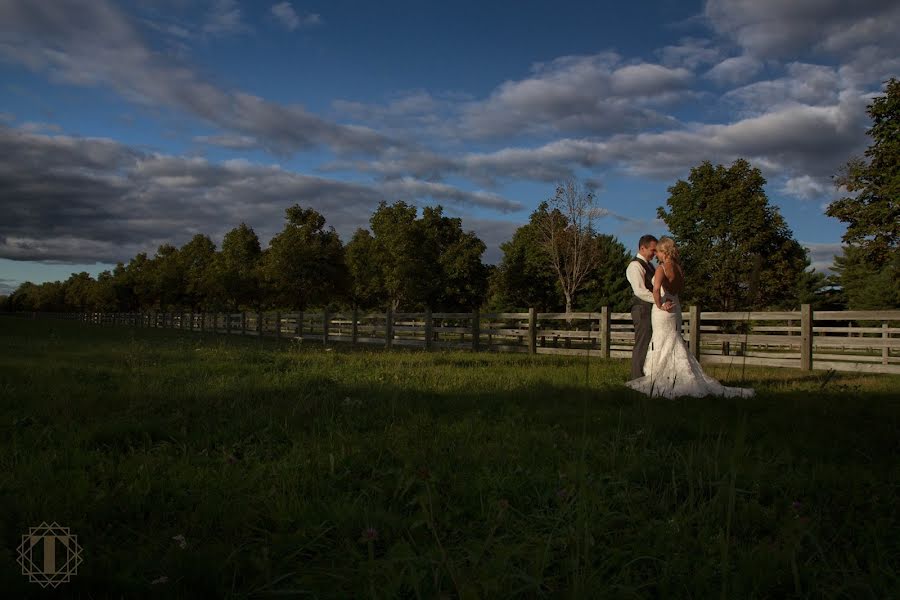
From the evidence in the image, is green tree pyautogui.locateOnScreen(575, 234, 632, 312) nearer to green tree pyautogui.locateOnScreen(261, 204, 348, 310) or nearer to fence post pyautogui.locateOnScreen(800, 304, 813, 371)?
green tree pyautogui.locateOnScreen(261, 204, 348, 310)

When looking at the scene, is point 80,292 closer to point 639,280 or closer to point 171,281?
point 171,281

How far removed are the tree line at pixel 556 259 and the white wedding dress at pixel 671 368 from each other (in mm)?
15817

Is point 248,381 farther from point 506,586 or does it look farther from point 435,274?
point 435,274

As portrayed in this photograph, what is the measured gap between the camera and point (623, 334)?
14969mm

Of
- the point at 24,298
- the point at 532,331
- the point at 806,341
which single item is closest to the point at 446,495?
the point at 806,341

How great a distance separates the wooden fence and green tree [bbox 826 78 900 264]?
2.99 m

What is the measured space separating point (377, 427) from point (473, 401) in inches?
63.8

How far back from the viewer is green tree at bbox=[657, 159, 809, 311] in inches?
1222

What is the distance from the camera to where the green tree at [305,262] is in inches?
1362

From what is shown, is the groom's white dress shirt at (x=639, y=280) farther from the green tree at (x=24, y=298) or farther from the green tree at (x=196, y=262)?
the green tree at (x=24, y=298)

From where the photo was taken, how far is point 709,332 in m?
13.8

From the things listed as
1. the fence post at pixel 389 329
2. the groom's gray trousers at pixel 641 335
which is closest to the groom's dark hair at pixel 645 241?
the groom's gray trousers at pixel 641 335

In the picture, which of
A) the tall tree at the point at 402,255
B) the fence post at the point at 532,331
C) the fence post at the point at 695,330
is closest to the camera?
the fence post at the point at 695,330

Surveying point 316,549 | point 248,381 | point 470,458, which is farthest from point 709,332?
point 316,549
